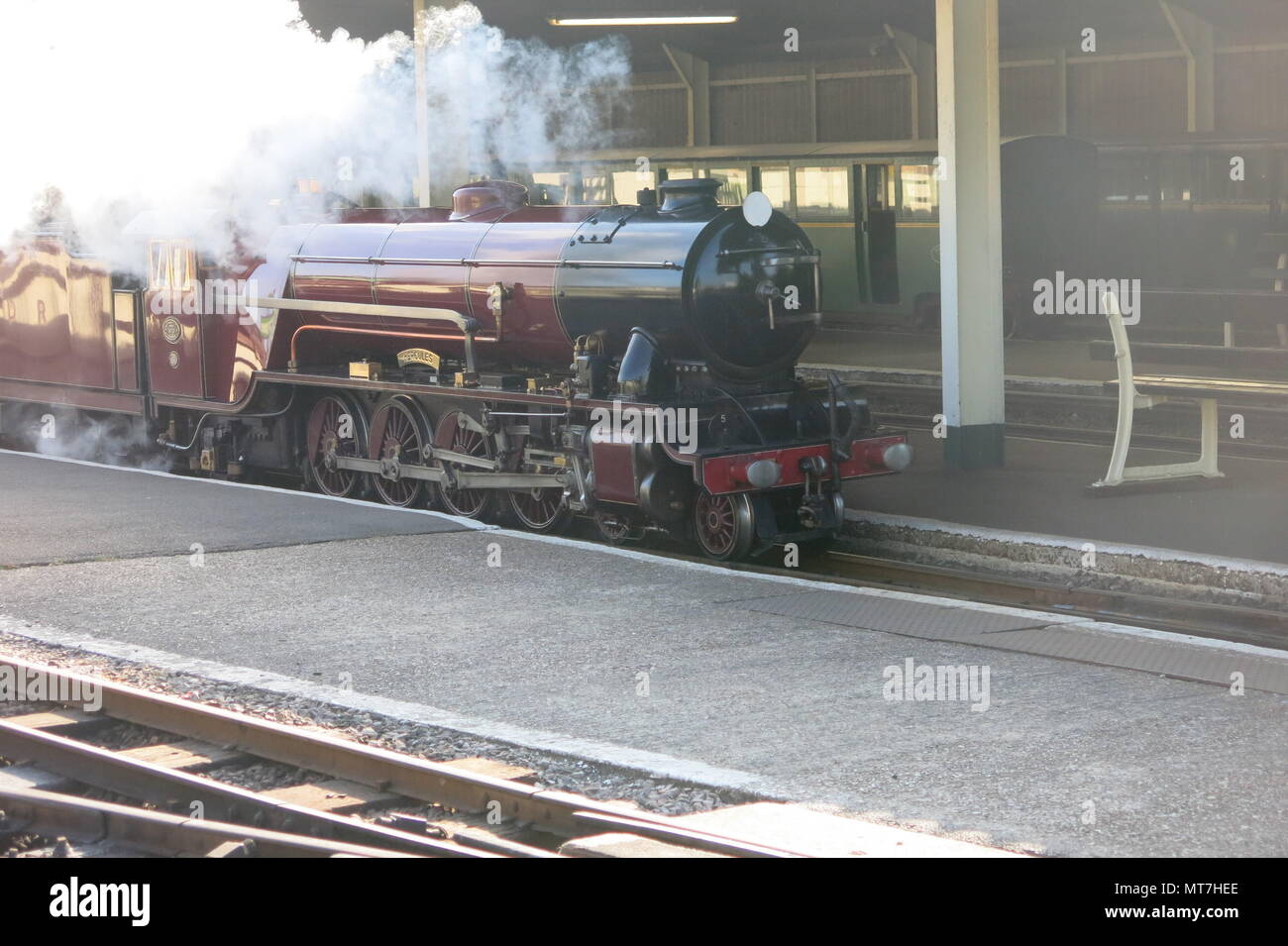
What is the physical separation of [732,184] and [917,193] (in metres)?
3.17

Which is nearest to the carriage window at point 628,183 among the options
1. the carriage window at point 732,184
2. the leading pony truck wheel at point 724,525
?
the carriage window at point 732,184

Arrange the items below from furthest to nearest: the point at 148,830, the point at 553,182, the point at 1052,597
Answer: the point at 553,182 → the point at 1052,597 → the point at 148,830

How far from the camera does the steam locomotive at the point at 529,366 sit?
31.5 feet

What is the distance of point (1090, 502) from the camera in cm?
1041

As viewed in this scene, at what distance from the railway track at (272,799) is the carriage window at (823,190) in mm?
18251

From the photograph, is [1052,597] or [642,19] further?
[642,19]

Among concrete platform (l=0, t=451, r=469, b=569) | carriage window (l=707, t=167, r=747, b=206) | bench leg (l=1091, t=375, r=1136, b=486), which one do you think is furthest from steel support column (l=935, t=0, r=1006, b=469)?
carriage window (l=707, t=167, r=747, b=206)

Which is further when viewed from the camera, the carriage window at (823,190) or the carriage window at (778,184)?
the carriage window at (778,184)

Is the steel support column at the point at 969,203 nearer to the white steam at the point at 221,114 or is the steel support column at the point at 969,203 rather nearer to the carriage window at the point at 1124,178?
the white steam at the point at 221,114

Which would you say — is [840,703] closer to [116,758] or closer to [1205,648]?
[1205,648]

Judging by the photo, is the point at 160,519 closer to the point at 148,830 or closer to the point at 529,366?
the point at 529,366

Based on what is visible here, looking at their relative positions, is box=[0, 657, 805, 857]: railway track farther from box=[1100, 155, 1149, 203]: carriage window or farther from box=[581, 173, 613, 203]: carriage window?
box=[581, 173, 613, 203]: carriage window

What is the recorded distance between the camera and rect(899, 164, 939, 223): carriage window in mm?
22203

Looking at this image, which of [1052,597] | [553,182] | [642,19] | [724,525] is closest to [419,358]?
[724,525]
